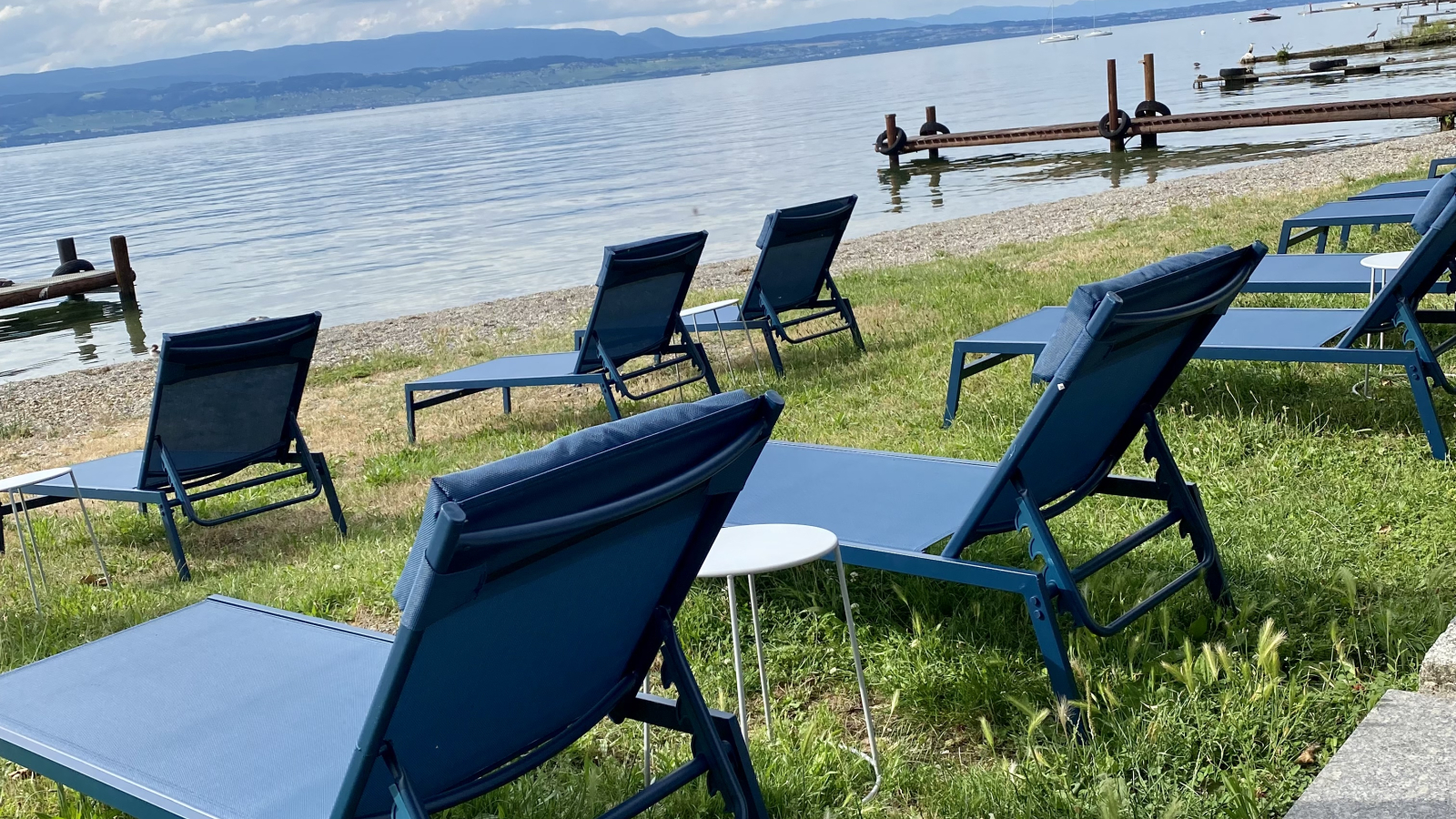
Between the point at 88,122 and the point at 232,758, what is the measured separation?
212 m

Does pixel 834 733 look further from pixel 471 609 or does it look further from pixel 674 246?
pixel 674 246

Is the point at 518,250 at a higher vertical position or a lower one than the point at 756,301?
lower

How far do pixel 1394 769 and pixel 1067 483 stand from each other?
114 centimetres

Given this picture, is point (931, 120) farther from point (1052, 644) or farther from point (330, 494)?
point (1052, 644)

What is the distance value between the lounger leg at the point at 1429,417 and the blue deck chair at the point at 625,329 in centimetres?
341

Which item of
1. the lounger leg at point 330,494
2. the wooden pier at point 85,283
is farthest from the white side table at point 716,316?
the wooden pier at point 85,283

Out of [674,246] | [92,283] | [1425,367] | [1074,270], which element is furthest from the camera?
[92,283]

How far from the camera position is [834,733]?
3117mm

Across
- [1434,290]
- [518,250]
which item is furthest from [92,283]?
[1434,290]

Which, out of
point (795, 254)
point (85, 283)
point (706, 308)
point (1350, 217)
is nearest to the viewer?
point (706, 308)

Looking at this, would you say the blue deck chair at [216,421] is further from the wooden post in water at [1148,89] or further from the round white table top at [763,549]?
the wooden post in water at [1148,89]

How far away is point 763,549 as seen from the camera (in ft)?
9.14

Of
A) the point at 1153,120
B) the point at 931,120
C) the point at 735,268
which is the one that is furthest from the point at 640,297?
the point at 931,120

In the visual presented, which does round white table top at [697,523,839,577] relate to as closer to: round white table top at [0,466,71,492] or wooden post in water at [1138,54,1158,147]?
round white table top at [0,466,71,492]
